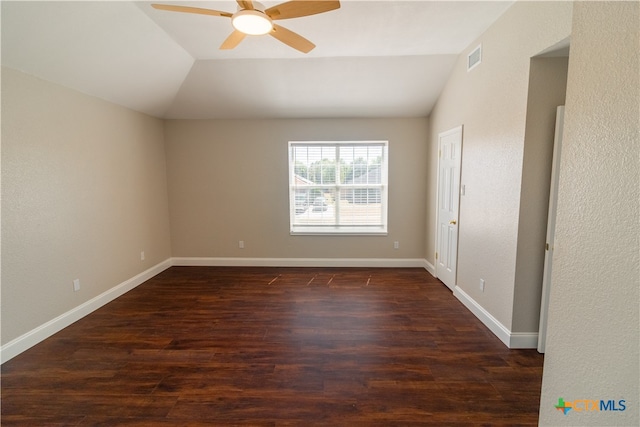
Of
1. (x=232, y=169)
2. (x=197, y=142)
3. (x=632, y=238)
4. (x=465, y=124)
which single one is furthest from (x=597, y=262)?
(x=197, y=142)

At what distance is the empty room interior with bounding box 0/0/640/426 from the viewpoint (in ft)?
2.93

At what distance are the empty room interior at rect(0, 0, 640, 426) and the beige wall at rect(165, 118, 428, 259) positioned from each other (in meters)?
Answer: 0.04

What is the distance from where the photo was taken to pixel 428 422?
1.73 metres

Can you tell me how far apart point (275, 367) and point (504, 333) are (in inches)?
80.7

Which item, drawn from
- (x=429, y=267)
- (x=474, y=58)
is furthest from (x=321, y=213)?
(x=474, y=58)

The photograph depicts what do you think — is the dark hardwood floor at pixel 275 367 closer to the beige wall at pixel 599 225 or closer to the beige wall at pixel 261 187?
the beige wall at pixel 599 225

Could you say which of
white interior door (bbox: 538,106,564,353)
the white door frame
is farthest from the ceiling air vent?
white interior door (bbox: 538,106,564,353)

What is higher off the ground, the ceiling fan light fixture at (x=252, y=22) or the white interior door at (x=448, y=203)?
the ceiling fan light fixture at (x=252, y=22)

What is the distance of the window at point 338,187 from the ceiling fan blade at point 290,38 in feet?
7.80

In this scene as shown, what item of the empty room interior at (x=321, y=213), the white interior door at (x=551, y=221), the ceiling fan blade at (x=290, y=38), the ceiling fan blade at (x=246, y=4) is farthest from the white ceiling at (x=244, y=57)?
the white interior door at (x=551, y=221)

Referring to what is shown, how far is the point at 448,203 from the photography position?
374 cm

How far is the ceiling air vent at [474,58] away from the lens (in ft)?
9.45

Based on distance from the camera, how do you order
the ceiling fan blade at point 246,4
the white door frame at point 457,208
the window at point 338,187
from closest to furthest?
1. the ceiling fan blade at point 246,4
2. the white door frame at point 457,208
3. the window at point 338,187

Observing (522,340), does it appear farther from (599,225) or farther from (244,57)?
(244,57)
